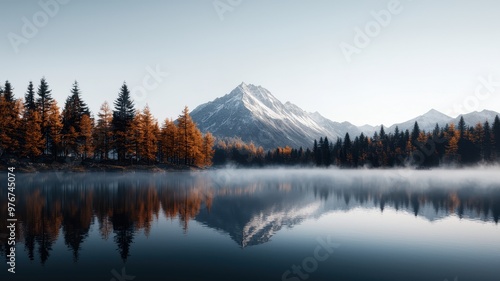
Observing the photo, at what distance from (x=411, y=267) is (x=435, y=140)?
458 ft

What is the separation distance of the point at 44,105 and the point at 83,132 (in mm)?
11566

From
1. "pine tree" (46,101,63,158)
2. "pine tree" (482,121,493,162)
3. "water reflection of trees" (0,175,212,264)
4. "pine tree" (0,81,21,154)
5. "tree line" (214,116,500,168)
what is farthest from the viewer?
"tree line" (214,116,500,168)

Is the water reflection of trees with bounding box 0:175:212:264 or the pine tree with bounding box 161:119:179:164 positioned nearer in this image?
the water reflection of trees with bounding box 0:175:212:264

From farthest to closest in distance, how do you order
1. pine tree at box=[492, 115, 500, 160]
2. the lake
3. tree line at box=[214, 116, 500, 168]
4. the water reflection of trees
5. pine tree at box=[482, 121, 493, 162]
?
tree line at box=[214, 116, 500, 168], pine tree at box=[482, 121, 493, 162], pine tree at box=[492, 115, 500, 160], the water reflection of trees, the lake

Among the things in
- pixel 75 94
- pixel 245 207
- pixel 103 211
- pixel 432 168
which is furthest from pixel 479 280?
pixel 432 168

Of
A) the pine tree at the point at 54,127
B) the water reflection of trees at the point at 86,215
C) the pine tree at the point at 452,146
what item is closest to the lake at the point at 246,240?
the water reflection of trees at the point at 86,215

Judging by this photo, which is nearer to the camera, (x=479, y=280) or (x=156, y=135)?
(x=479, y=280)

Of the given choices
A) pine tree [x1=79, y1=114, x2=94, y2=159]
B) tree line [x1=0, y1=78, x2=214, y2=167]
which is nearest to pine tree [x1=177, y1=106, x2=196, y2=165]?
tree line [x1=0, y1=78, x2=214, y2=167]

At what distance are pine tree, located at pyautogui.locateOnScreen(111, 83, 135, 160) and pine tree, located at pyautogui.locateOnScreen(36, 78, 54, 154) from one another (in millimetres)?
15016

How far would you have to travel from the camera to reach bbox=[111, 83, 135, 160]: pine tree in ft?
285

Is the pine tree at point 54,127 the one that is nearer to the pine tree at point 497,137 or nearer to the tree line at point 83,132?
the tree line at point 83,132

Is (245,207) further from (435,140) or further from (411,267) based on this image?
(435,140)

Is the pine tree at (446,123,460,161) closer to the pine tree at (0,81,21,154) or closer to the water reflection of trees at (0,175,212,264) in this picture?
the water reflection of trees at (0,175,212,264)

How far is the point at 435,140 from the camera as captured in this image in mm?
138000
